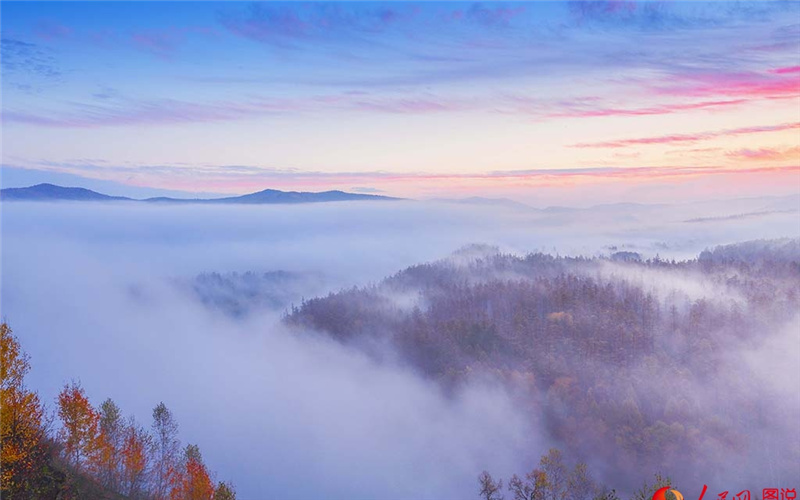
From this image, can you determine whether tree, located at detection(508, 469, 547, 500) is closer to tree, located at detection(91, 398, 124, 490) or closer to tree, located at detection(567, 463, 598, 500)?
tree, located at detection(567, 463, 598, 500)

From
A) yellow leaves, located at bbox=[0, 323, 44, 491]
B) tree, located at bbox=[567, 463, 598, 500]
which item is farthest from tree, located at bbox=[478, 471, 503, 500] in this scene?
yellow leaves, located at bbox=[0, 323, 44, 491]

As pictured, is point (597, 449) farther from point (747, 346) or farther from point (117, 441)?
point (117, 441)

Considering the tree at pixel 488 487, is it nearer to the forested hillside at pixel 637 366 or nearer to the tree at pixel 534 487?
the tree at pixel 534 487

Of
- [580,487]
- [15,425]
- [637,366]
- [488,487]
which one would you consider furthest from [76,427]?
[637,366]

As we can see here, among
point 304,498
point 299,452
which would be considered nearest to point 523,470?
point 304,498

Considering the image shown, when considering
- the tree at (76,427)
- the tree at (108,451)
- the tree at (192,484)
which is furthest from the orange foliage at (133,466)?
the tree at (76,427)

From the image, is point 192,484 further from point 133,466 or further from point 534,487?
point 534,487
